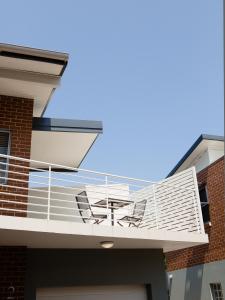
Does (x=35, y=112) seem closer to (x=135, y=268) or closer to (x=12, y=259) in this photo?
(x=12, y=259)

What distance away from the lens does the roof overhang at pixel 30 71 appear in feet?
27.3

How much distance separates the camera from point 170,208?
10.5 metres

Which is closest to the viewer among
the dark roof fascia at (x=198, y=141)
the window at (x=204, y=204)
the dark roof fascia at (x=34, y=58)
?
the dark roof fascia at (x=34, y=58)

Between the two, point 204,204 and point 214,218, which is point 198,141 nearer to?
point 204,204

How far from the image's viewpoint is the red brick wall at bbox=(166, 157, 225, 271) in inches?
563

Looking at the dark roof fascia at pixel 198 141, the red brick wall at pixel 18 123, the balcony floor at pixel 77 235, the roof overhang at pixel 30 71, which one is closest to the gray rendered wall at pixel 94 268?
the balcony floor at pixel 77 235

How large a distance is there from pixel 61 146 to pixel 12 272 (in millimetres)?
4632

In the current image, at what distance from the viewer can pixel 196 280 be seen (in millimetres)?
15938

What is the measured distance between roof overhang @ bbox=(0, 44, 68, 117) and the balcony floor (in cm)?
360

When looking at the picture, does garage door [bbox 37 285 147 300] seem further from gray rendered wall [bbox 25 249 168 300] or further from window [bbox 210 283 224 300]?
window [bbox 210 283 224 300]

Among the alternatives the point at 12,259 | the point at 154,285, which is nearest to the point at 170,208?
the point at 154,285

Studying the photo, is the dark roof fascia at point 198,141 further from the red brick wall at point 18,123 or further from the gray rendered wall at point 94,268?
the red brick wall at point 18,123

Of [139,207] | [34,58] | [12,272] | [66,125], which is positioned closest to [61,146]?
[66,125]

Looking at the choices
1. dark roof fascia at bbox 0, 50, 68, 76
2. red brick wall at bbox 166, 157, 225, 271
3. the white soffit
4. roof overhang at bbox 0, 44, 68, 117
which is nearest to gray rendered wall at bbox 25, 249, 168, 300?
the white soffit
